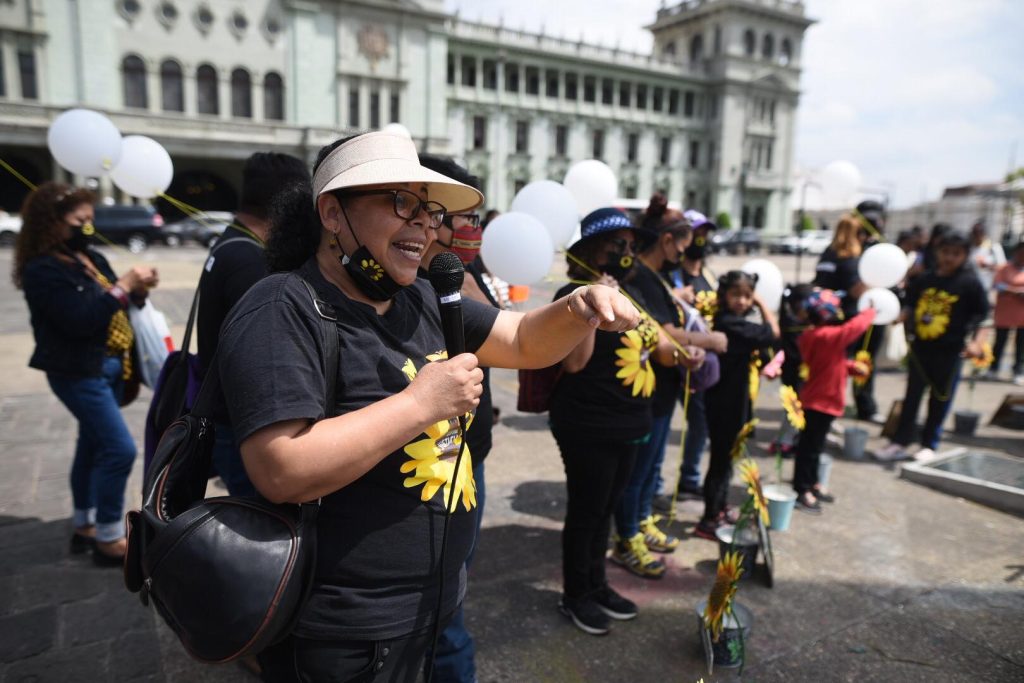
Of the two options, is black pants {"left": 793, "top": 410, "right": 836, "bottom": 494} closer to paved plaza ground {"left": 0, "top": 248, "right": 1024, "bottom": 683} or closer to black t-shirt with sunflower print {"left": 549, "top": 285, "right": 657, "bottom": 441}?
paved plaza ground {"left": 0, "top": 248, "right": 1024, "bottom": 683}

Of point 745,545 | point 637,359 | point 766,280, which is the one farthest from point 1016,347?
point 637,359

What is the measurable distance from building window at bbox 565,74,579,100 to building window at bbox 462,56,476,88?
7544mm

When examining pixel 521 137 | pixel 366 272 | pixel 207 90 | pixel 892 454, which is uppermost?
pixel 521 137

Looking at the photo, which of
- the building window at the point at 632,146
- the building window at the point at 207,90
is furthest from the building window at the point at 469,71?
the building window at the point at 207,90

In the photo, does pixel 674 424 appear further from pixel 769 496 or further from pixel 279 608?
pixel 279 608

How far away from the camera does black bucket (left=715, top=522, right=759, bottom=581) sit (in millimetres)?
3396

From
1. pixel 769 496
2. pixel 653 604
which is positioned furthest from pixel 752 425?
pixel 653 604

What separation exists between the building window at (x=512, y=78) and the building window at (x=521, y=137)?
259 cm

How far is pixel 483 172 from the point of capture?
45219 millimetres

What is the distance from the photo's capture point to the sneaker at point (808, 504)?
4359 mm

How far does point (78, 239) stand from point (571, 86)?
49.8 meters

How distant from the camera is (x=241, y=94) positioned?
114 ft

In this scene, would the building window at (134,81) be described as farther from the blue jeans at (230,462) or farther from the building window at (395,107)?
the blue jeans at (230,462)

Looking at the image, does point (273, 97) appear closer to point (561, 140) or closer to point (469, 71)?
point (469, 71)
